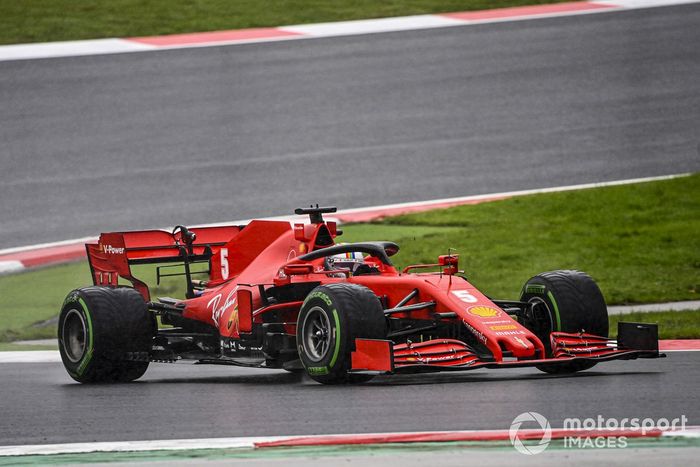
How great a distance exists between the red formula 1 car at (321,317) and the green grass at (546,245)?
3.78 metres

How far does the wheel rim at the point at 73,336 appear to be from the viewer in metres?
11.7

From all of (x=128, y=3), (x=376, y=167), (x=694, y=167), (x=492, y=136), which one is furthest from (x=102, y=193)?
(x=128, y=3)

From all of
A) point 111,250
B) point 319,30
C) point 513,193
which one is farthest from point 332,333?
point 319,30

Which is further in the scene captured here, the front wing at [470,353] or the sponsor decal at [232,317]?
the sponsor decal at [232,317]

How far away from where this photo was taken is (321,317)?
10289 mm

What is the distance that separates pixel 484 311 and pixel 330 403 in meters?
1.70

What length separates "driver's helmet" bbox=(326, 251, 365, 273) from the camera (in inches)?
447

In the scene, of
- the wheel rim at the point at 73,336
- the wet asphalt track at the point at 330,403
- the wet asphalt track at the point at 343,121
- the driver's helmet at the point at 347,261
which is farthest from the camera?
the wet asphalt track at the point at 343,121

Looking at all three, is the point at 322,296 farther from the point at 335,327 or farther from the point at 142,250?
the point at 142,250

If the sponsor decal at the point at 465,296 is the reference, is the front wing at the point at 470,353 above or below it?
below

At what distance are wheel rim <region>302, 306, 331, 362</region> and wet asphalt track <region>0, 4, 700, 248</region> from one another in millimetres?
9776

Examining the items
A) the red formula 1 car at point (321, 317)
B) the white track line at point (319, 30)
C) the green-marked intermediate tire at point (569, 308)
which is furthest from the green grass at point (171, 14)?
the green-marked intermediate tire at point (569, 308)

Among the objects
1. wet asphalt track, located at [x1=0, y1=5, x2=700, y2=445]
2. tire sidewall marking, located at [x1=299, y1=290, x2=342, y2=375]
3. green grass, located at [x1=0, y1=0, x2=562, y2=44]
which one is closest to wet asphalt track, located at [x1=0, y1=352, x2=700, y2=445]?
tire sidewall marking, located at [x1=299, y1=290, x2=342, y2=375]

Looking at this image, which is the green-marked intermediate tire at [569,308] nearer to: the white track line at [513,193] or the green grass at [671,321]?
the green grass at [671,321]
